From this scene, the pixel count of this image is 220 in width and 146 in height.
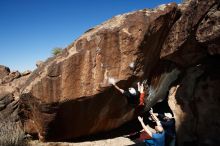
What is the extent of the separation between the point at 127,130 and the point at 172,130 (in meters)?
2.26

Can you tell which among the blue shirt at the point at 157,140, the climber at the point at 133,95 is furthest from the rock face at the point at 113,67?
the blue shirt at the point at 157,140

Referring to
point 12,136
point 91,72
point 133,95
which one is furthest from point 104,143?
point 91,72

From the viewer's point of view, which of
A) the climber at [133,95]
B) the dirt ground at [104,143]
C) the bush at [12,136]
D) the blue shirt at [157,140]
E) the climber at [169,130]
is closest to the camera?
the blue shirt at [157,140]

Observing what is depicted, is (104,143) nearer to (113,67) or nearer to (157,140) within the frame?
(113,67)

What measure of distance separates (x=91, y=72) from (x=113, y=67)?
61 centimetres

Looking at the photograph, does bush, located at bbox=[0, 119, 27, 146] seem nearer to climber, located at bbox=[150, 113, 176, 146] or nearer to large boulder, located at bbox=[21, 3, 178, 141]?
large boulder, located at bbox=[21, 3, 178, 141]

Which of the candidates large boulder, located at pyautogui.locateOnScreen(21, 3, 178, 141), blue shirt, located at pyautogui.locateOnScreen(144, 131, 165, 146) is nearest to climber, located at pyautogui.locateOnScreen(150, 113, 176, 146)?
large boulder, located at pyautogui.locateOnScreen(21, 3, 178, 141)

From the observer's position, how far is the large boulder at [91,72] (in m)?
7.70

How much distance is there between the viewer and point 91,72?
7.80 meters

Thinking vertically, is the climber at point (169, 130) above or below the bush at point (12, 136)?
below

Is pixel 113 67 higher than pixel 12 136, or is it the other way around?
pixel 113 67

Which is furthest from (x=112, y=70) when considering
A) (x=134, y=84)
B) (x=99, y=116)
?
(x=99, y=116)

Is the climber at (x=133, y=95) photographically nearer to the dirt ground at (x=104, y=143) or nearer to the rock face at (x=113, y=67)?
the rock face at (x=113, y=67)

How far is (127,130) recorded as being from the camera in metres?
10.7
